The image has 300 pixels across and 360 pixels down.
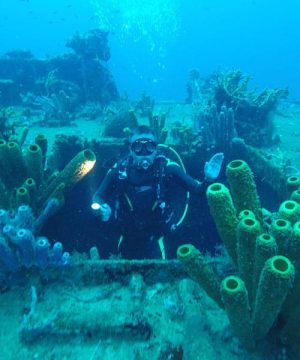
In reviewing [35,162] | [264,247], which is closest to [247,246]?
[264,247]

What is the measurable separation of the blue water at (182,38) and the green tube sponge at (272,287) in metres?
72.2

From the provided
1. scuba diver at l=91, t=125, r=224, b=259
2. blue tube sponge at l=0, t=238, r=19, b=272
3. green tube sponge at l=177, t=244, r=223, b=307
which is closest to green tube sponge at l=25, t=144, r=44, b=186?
scuba diver at l=91, t=125, r=224, b=259

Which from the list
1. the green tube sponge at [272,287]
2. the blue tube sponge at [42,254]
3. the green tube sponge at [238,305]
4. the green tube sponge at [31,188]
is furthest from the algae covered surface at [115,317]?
the green tube sponge at [31,188]

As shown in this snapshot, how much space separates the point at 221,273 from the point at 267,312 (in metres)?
0.93

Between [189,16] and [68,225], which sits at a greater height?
[189,16]

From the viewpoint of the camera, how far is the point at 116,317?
2.75m

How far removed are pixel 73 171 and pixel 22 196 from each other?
761 mm

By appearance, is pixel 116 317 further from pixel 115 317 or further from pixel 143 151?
pixel 143 151

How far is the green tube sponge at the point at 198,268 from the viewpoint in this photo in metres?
2.39

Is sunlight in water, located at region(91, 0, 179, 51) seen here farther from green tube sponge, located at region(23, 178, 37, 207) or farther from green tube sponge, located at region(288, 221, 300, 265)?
green tube sponge, located at region(288, 221, 300, 265)

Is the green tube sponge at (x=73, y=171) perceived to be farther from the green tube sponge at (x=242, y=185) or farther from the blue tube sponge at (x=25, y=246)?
the green tube sponge at (x=242, y=185)

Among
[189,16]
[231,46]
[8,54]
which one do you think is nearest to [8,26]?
[189,16]

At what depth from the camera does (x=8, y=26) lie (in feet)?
635

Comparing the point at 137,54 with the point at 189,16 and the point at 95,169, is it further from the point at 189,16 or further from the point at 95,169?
the point at 95,169
